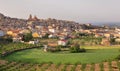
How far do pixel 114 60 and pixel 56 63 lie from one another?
20.2 ft

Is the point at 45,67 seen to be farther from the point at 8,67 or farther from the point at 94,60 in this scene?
the point at 94,60

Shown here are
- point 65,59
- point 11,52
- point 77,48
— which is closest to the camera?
point 65,59

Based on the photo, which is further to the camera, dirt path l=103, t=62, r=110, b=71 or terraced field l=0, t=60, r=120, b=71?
terraced field l=0, t=60, r=120, b=71

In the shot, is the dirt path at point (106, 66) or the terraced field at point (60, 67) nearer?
the dirt path at point (106, 66)

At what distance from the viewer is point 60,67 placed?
31.4m

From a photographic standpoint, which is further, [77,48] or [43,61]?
[77,48]

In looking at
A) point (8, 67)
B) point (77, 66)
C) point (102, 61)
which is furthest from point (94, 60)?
point (8, 67)

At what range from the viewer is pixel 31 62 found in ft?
116

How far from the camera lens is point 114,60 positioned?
3441 cm

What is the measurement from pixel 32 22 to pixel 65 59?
4219 inches

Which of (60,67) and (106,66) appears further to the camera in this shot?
(60,67)

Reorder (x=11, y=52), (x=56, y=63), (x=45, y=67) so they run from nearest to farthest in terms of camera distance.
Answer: (x=45, y=67) < (x=56, y=63) < (x=11, y=52)

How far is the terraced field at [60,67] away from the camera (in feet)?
98.7

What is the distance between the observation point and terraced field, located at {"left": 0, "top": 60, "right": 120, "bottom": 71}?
98.7 feet
